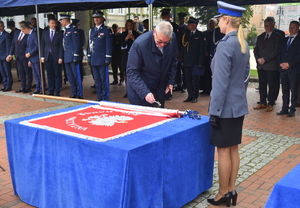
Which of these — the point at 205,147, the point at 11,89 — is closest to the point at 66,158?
the point at 205,147

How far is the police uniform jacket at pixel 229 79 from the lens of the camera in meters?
3.29

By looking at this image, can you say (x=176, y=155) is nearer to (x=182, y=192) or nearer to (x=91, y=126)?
(x=182, y=192)

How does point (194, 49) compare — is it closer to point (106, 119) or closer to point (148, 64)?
point (148, 64)

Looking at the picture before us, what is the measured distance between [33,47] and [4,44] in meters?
1.48

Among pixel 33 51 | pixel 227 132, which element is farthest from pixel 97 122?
pixel 33 51

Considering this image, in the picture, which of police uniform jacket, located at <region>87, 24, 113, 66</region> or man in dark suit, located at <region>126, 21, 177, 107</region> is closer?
man in dark suit, located at <region>126, 21, 177, 107</region>

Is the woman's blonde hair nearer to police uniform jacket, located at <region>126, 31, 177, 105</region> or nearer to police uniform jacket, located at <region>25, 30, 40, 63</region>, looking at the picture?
police uniform jacket, located at <region>126, 31, 177, 105</region>

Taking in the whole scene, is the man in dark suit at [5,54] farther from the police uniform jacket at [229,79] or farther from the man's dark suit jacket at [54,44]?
the police uniform jacket at [229,79]

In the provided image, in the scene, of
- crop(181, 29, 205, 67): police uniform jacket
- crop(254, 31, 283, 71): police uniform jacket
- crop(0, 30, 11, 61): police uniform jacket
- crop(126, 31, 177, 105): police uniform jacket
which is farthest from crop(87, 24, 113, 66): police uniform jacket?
crop(126, 31, 177, 105): police uniform jacket

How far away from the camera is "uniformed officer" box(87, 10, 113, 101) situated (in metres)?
9.14

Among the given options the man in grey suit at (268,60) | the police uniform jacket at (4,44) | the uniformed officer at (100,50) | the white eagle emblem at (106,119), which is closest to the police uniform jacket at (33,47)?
the police uniform jacket at (4,44)

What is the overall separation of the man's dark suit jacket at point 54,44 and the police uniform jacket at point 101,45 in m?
1.07

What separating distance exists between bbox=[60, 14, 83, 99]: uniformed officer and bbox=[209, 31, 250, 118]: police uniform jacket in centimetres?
677

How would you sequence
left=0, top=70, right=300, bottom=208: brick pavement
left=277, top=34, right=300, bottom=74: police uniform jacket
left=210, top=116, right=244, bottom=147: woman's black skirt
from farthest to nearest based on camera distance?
left=277, top=34, right=300, bottom=74: police uniform jacket, left=0, top=70, right=300, bottom=208: brick pavement, left=210, top=116, right=244, bottom=147: woman's black skirt
